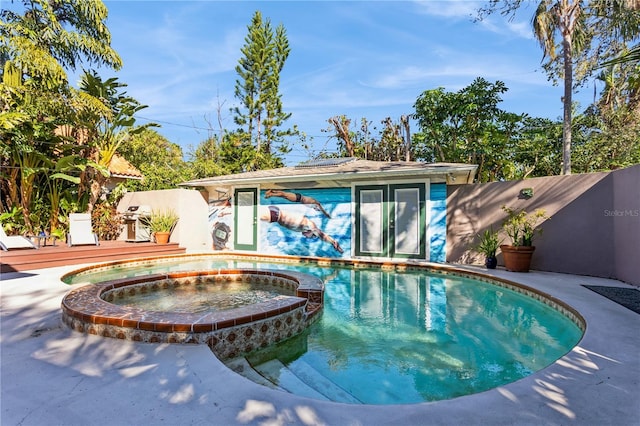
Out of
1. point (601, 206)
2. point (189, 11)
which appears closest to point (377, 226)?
point (601, 206)

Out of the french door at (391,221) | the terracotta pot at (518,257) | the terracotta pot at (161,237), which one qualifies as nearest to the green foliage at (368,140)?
the french door at (391,221)

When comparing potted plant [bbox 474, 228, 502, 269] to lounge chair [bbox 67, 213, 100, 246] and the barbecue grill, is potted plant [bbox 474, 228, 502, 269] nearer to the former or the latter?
the barbecue grill

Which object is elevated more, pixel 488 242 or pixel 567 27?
pixel 567 27

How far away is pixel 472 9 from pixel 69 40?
13304 millimetres

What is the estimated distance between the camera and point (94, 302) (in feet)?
13.2

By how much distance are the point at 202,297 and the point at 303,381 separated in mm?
3686

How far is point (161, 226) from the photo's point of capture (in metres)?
11.8

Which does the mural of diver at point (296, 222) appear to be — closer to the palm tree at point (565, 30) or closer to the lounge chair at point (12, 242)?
the lounge chair at point (12, 242)

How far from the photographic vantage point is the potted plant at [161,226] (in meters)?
11.6

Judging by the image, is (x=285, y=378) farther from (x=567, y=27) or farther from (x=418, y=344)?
(x=567, y=27)

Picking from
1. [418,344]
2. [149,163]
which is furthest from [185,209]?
[418,344]

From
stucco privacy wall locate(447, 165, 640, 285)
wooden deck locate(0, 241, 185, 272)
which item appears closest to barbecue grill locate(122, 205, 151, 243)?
wooden deck locate(0, 241, 185, 272)

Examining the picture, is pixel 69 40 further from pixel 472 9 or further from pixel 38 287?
pixel 472 9

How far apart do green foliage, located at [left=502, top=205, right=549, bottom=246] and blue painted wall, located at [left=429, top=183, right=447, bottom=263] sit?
5.10 feet
